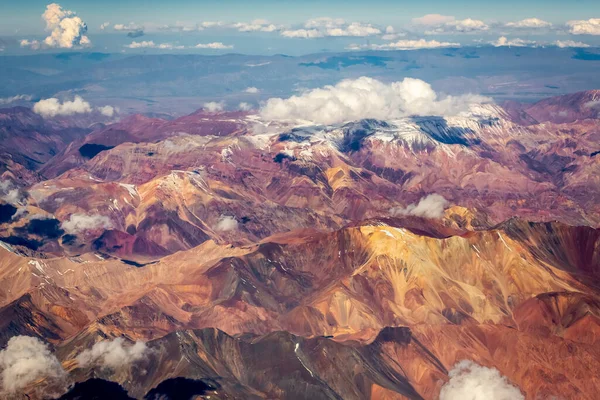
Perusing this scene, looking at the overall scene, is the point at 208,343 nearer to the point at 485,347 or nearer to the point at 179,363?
the point at 179,363

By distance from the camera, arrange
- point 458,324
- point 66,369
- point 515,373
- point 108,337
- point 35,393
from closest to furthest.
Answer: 1. point 35,393
2. point 66,369
3. point 108,337
4. point 515,373
5. point 458,324

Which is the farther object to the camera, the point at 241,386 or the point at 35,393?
the point at 241,386

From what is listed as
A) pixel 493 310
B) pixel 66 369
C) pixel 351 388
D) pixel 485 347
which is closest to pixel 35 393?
pixel 66 369

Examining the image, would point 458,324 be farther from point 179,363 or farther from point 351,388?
point 179,363

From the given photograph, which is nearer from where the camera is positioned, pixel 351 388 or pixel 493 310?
pixel 351 388

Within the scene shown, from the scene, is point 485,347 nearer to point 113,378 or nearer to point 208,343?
point 208,343

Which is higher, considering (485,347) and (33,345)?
(33,345)

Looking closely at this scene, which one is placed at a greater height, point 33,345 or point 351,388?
point 33,345

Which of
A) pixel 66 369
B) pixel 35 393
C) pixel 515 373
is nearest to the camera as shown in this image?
pixel 35 393

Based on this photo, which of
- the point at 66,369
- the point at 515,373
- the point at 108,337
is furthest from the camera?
the point at 515,373

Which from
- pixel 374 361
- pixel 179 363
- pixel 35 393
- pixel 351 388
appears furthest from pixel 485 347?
pixel 35 393
